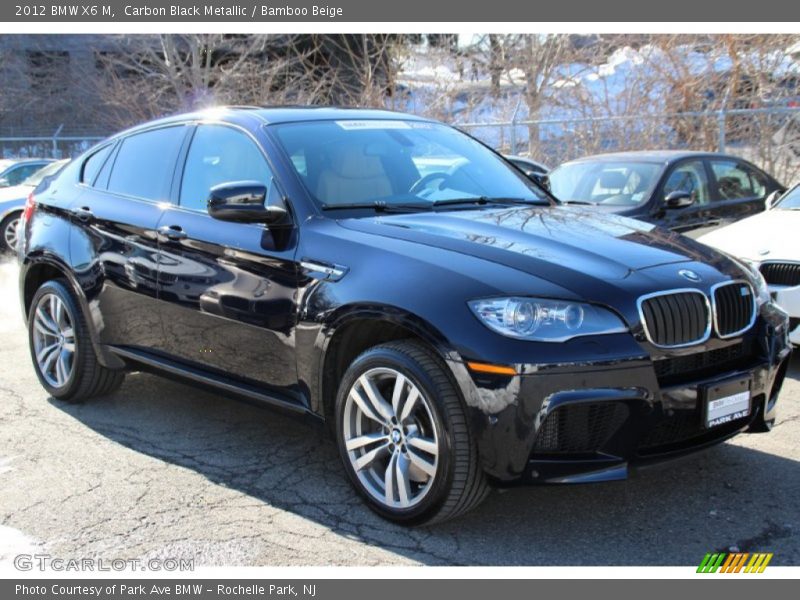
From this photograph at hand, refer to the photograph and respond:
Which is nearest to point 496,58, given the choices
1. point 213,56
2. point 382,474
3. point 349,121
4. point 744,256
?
point 213,56

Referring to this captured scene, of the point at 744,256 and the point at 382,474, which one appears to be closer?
the point at 382,474

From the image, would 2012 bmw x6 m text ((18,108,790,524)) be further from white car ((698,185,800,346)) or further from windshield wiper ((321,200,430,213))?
white car ((698,185,800,346))

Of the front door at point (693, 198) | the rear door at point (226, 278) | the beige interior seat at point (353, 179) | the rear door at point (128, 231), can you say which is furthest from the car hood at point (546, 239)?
the front door at point (693, 198)

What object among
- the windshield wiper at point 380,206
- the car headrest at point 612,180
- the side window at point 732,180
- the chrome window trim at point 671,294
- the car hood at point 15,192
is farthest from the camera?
the car hood at point 15,192

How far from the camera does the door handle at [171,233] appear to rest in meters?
4.63

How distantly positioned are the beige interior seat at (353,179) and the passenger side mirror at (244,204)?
10.5 inches

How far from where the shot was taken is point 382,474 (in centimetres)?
387

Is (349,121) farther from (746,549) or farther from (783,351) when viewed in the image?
(746,549)

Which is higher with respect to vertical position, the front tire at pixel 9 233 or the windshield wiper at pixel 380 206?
the windshield wiper at pixel 380 206

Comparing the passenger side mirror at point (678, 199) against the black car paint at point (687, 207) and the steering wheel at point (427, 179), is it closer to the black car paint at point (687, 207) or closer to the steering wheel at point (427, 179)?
the black car paint at point (687, 207)

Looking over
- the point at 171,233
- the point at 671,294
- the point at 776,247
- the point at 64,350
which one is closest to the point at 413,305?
the point at 671,294

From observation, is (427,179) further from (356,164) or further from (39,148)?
(39,148)

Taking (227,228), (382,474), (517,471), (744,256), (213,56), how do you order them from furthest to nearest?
1. (213,56)
2. (744,256)
3. (227,228)
4. (382,474)
5. (517,471)

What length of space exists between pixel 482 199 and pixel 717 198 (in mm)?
5199
